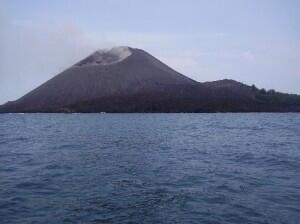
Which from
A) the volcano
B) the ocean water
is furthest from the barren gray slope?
the ocean water

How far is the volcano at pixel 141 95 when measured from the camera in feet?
497

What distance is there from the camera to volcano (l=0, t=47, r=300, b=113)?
15162cm

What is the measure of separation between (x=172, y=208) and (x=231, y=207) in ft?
5.69

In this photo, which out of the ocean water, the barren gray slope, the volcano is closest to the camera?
the ocean water

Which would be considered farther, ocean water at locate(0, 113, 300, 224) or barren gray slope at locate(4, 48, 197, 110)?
barren gray slope at locate(4, 48, 197, 110)

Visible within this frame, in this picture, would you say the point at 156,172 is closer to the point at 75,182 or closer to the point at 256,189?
the point at 75,182

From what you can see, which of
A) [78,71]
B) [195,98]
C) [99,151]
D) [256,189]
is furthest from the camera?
[78,71]

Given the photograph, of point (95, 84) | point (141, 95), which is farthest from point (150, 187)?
point (95, 84)

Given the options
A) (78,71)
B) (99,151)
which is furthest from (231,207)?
(78,71)

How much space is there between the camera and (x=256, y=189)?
14.2 m

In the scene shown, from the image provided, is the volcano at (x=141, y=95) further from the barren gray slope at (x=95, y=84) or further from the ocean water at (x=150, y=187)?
the ocean water at (x=150, y=187)

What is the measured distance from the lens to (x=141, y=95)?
16138cm

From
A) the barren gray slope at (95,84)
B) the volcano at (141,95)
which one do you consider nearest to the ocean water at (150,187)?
the volcano at (141,95)

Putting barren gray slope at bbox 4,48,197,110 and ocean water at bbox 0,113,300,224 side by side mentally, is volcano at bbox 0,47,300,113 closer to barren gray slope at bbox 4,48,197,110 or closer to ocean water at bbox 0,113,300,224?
barren gray slope at bbox 4,48,197,110
